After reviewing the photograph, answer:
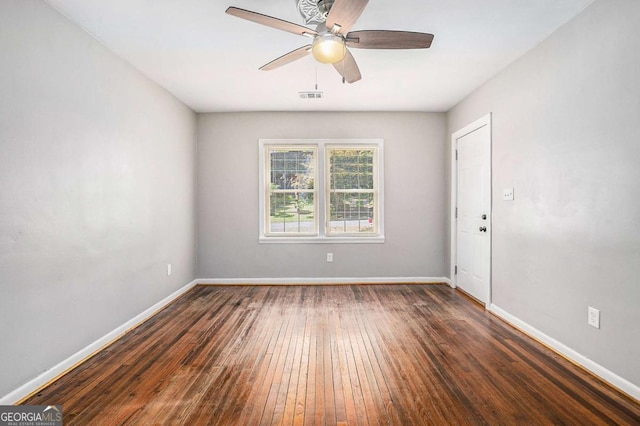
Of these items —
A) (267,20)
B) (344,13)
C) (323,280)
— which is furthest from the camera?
(323,280)

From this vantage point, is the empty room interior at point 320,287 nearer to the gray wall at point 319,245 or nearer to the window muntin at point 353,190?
the gray wall at point 319,245

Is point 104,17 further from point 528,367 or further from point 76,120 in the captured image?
point 528,367

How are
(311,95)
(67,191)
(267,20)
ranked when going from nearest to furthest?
(267,20), (67,191), (311,95)

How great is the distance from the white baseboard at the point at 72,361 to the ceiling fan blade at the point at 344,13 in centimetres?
290

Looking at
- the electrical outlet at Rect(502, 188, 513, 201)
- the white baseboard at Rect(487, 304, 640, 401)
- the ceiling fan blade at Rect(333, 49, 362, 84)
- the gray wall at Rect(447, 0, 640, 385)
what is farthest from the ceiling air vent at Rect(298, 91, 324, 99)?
the white baseboard at Rect(487, 304, 640, 401)

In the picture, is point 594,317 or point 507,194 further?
point 507,194

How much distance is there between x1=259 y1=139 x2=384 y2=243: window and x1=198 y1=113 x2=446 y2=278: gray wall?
0.17 metres

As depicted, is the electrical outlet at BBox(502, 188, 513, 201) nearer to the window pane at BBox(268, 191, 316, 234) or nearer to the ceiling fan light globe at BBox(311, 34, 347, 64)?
the ceiling fan light globe at BBox(311, 34, 347, 64)

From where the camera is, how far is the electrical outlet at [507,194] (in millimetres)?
3232

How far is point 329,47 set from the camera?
1.92m

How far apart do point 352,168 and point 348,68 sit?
254cm

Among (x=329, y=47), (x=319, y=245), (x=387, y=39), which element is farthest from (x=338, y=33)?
(x=319, y=245)

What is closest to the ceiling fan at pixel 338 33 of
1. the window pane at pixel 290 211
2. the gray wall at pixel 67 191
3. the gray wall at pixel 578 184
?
the gray wall at pixel 578 184

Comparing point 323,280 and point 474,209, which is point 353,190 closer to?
point 323,280
